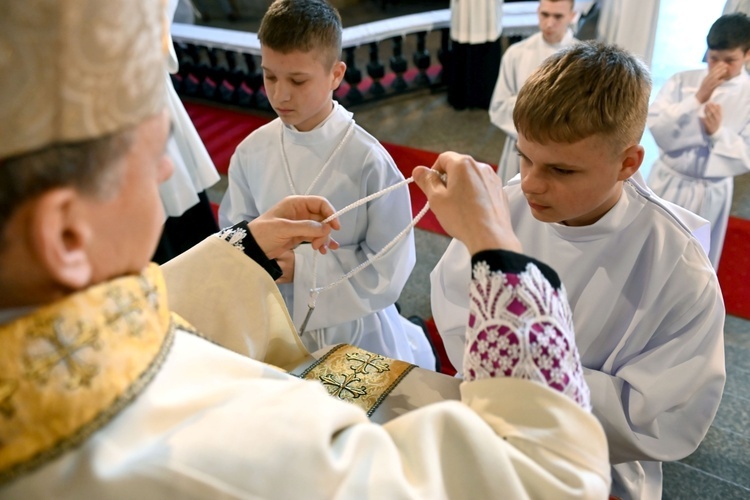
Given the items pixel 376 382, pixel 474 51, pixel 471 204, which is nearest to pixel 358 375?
pixel 376 382

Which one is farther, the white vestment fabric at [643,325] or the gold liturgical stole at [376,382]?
the white vestment fabric at [643,325]

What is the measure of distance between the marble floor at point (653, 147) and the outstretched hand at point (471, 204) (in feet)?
6.30

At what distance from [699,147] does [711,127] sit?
0.17 meters

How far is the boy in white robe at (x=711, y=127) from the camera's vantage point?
2938 millimetres

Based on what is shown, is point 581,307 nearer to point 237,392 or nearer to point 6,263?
point 237,392

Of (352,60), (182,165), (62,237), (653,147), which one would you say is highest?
(62,237)

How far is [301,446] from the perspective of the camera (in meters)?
0.66

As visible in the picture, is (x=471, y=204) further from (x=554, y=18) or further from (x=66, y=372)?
(x=554, y=18)

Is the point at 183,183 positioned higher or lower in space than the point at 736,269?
higher

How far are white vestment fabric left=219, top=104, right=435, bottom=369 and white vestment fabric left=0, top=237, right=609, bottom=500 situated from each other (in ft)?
3.94

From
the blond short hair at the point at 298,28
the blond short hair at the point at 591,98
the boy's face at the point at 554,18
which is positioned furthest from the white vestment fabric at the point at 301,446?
the boy's face at the point at 554,18

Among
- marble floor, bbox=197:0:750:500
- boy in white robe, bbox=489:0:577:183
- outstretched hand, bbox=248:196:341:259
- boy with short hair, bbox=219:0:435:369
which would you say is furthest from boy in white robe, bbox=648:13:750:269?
outstretched hand, bbox=248:196:341:259

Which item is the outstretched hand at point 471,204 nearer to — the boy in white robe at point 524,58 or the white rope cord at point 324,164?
the white rope cord at point 324,164

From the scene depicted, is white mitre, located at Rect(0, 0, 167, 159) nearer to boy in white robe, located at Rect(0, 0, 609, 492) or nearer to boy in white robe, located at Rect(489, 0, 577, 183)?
boy in white robe, located at Rect(0, 0, 609, 492)
